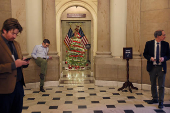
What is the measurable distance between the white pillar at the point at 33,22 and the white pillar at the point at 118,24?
2.72 m

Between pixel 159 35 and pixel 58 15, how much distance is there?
22.6 ft

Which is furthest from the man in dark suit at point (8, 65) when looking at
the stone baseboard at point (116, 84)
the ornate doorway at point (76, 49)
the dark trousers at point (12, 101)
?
the ornate doorway at point (76, 49)

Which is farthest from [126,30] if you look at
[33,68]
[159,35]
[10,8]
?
[10,8]

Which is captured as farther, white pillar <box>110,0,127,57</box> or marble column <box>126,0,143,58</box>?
white pillar <box>110,0,127,57</box>

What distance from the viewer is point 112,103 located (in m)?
5.08

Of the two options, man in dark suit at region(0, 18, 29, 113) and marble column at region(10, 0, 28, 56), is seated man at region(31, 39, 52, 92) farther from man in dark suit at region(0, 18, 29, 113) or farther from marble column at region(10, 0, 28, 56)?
man in dark suit at region(0, 18, 29, 113)

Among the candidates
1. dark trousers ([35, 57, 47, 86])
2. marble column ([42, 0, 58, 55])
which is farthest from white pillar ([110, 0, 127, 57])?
dark trousers ([35, 57, 47, 86])

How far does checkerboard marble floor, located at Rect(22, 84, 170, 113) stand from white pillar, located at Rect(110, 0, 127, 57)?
1502mm

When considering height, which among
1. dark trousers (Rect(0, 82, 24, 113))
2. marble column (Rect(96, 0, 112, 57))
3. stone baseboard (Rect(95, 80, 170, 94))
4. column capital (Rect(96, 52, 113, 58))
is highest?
marble column (Rect(96, 0, 112, 57))

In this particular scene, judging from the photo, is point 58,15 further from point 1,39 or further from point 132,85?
point 1,39

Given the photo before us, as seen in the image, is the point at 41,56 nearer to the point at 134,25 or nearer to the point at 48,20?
the point at 48,20

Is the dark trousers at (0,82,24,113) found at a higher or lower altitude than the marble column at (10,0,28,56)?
lower

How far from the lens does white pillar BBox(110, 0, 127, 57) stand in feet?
23.1

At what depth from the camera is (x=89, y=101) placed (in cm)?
527
